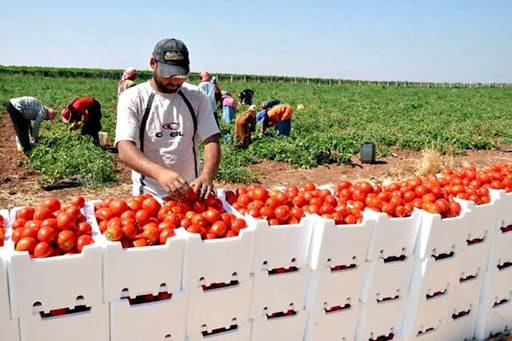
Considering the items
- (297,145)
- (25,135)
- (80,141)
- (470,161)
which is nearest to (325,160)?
(297,145)

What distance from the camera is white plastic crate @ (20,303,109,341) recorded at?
204cm

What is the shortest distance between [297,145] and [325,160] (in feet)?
2.92

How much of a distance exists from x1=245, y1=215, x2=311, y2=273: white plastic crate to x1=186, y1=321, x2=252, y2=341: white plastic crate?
36 centimetres

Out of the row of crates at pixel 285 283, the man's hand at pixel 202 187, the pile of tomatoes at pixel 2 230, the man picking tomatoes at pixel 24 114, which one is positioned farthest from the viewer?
the man picking tomatoes at pixel 24 114

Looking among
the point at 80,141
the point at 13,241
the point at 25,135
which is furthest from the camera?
the point at 80,141

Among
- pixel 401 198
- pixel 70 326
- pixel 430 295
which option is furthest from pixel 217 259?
pixel 430 295

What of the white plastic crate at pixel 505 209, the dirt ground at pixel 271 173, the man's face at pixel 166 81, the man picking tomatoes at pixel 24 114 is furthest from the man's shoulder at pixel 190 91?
the man picking tomatoes at pixel 24 114

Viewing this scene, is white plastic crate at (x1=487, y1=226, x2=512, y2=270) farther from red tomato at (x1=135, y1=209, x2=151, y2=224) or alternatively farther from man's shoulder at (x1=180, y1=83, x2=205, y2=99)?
red tomato at (x1=135, y1=209, x2=151, y2=224)

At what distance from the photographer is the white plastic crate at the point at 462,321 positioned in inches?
135

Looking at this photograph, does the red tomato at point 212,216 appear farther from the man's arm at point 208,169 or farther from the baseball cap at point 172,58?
the baseball cap at point 172,58

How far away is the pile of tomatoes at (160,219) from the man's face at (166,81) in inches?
32.2

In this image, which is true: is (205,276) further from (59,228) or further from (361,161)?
(361,161)

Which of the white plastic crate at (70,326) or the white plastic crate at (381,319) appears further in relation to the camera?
the white plastic crate at (381,319)

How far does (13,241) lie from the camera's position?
213 cm
